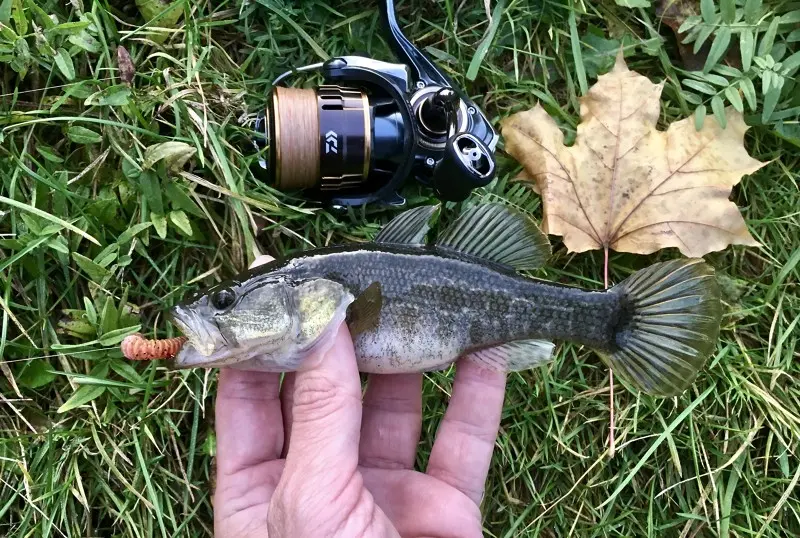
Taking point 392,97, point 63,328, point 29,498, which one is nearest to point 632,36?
point 392,97

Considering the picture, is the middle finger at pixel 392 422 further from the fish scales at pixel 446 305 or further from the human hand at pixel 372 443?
the fish scales at pixel 446 305

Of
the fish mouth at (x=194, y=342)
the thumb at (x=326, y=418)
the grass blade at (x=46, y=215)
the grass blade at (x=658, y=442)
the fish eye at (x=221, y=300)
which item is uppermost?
the grass blade at (x=46, y=215)

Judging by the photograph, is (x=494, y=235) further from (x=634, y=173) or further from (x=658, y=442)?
(x=658, y=442)

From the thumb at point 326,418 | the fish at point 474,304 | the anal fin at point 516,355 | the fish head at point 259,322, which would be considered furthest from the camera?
the anal fin at point 516,355

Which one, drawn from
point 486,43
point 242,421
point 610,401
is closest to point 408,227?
point 242,421

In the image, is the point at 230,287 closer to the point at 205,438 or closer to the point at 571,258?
the point at 205,438

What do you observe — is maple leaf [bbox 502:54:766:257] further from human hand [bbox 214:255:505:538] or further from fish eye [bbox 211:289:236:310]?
fish eye [bbox 211:289:236:310]

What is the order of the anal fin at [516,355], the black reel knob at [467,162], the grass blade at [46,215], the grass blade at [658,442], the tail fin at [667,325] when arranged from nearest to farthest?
the tail fin at [667,325] → the anal fin at [516,355] → the black reel knob at [467,162] → the grass blade at [46,215] → the grass blade at [658,442]


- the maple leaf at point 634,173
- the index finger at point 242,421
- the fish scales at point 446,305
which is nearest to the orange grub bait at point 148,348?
the index finger at point 242,421

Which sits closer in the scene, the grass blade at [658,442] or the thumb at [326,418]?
the thumb at [326,418]

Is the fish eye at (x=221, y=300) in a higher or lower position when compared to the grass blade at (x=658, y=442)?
higher
